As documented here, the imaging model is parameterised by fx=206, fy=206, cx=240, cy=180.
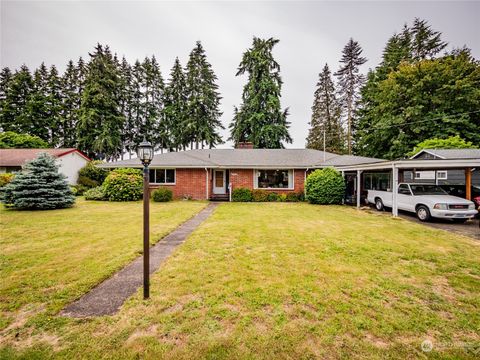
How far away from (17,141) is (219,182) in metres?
30.9

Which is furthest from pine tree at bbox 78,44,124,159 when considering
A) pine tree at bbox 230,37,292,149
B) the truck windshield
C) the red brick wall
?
the truck windshield

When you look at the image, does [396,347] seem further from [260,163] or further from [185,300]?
[260,163]

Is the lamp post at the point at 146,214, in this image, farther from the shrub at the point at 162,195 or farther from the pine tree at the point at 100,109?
the pine tree at the point at 100,109

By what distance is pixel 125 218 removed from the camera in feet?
29.3

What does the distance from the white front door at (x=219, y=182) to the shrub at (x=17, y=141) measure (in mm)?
29429

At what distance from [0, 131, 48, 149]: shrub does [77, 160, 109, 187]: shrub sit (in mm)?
14351

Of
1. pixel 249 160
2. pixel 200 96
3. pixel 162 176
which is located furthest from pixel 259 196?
pixel 200 96

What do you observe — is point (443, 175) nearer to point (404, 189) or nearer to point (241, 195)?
point (404, 189)

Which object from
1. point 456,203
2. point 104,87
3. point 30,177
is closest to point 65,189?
point 30,177

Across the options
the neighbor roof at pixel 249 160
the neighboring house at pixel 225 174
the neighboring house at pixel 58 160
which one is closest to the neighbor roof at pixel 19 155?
the neighboring house at pixel 58 160

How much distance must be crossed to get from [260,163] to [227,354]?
1430cm

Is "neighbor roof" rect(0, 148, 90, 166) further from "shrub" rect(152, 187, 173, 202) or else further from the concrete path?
the concrete path

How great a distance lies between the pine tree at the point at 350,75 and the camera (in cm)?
2636

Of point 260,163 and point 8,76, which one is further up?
point 8,76
